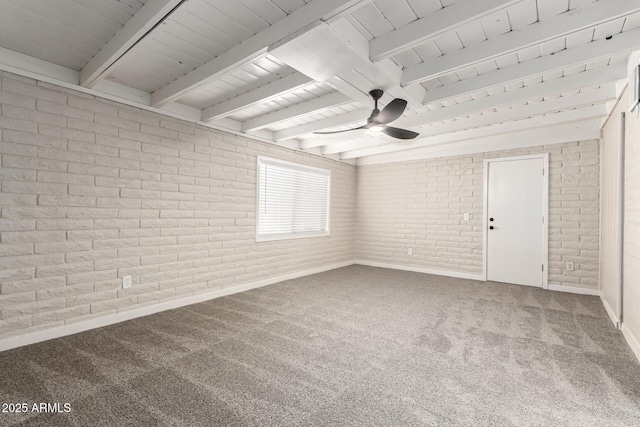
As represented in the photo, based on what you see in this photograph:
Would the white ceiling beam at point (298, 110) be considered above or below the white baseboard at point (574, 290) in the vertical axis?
above

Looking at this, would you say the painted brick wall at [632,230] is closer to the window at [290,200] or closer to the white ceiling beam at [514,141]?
the white ceiling beam at [514,141]

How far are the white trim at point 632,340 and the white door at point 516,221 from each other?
194 centimetres

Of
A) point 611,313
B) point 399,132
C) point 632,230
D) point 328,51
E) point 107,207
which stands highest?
point 328,51

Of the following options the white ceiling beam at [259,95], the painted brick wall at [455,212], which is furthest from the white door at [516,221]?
the white ceiling beam at [259,95]

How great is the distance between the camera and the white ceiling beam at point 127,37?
1.79m

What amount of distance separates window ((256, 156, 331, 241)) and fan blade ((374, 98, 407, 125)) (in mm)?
2341

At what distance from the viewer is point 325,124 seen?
407cm

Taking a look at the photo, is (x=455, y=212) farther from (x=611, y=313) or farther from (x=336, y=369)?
(x=336, y=369)

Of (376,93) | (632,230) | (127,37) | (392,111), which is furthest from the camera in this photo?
(376,93)

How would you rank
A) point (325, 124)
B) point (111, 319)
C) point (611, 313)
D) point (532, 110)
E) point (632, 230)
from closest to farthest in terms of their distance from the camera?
point (632, 230) < point (111, 319) < point (611, 313) < point (532, 110) < point (325, 124)

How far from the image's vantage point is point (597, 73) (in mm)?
2666

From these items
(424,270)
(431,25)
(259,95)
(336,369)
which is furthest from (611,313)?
(259,95)

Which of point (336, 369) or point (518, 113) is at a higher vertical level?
point (518, 113)

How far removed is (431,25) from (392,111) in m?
0.85
